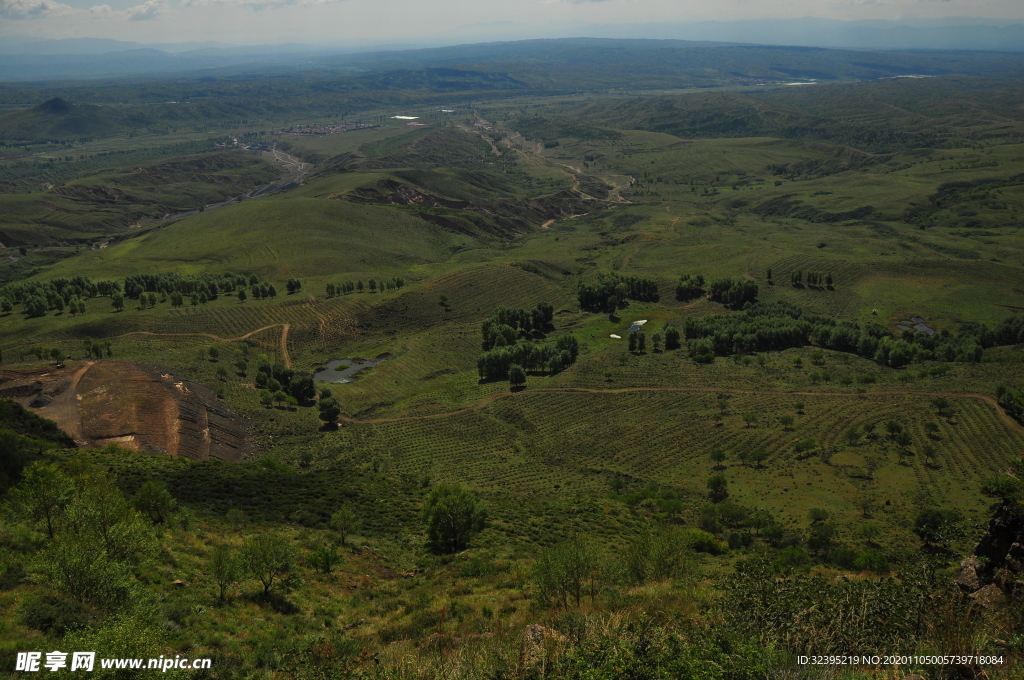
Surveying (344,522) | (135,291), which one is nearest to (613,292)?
(344,522)

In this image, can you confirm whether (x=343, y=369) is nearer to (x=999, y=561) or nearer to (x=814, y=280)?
(x=999, y=561)

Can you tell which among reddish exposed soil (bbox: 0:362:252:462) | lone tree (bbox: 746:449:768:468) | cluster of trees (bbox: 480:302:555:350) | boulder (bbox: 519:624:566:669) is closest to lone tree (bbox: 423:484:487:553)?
boulder (bbox: 519:624:566:669)

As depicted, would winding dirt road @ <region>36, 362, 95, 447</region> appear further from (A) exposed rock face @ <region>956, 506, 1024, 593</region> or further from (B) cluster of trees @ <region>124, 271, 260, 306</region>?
(A) exposed rock face @ <region>956, 506, 1024, 593</region>

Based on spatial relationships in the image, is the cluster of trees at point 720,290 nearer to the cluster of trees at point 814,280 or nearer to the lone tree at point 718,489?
the cluster of trees at point 814,280

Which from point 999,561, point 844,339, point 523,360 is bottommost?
point 523,360

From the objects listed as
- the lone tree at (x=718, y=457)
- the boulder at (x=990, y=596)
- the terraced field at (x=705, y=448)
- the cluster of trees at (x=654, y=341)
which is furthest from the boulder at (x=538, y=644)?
the cluster of trees at (x=654, y=341)
